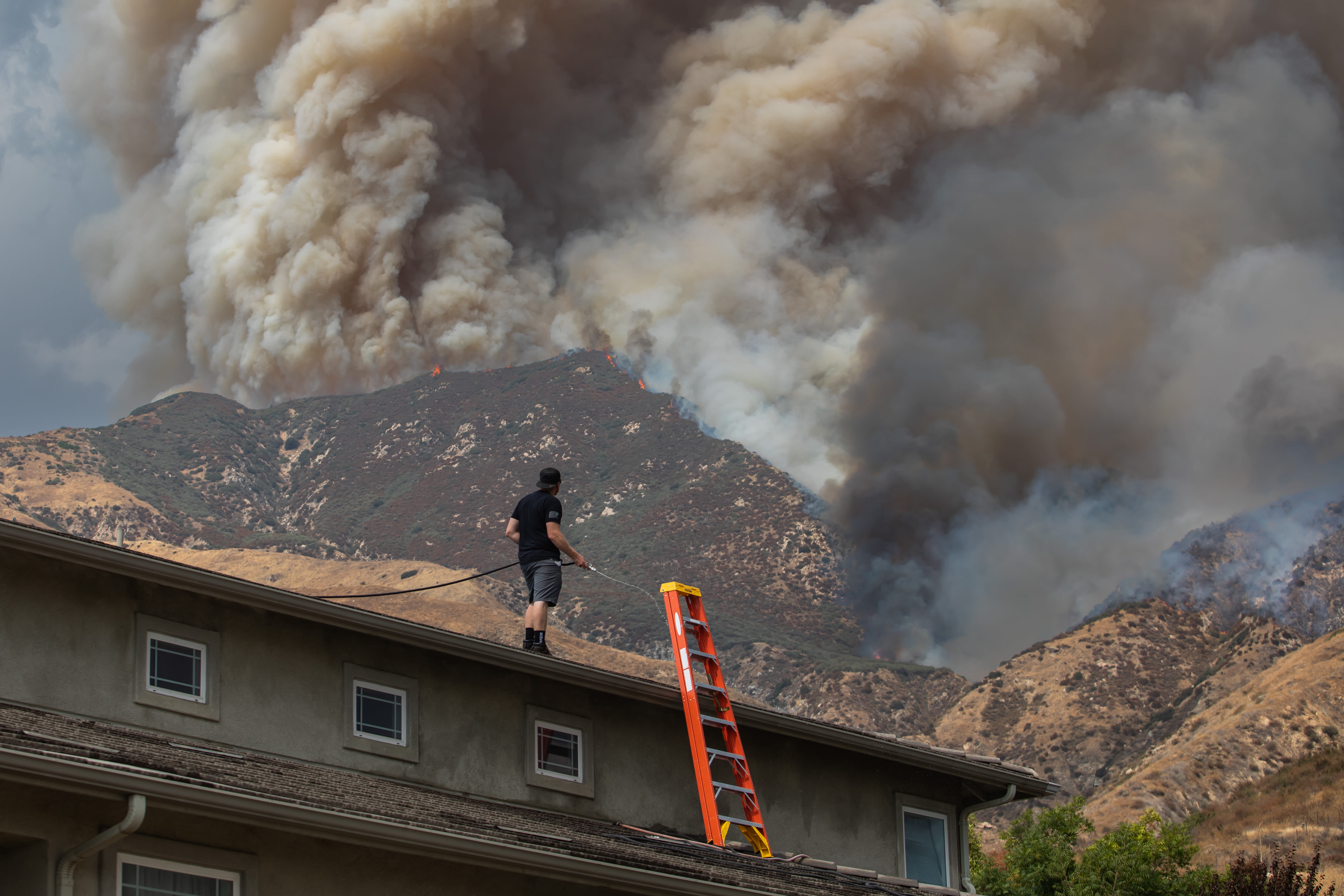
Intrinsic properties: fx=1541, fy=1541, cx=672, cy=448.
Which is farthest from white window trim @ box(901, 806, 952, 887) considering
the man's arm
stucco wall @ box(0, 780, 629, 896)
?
stucco wall @ box(0, 780, 629, 896)

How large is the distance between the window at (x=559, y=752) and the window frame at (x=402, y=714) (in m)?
1.19

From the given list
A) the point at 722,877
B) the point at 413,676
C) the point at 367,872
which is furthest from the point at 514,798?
→ the point at 367,872

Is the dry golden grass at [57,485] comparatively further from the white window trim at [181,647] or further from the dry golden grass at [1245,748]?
the white window trim at [181,647]

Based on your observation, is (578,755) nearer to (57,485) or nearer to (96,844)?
(96,844)

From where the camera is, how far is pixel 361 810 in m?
9.21

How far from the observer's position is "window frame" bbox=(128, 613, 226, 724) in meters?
11.1

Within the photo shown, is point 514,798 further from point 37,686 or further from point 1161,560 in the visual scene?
point 1161,560

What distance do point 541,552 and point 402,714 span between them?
7.13 feet

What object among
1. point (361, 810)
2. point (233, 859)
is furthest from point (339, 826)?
point (361, 810)

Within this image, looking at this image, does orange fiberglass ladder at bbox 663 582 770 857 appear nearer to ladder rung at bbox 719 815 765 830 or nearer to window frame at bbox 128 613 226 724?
ladder rung at bbox 719 815 765 830

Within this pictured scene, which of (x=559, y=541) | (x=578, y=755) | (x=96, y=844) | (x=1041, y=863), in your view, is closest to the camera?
(x=96, y=844)

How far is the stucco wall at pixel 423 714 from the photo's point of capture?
10.8 metres

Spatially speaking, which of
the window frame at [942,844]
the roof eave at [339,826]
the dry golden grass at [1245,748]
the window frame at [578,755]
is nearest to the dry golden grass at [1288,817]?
the dry golden grass at [1245,748]

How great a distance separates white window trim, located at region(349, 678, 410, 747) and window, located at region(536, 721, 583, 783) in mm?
1261
